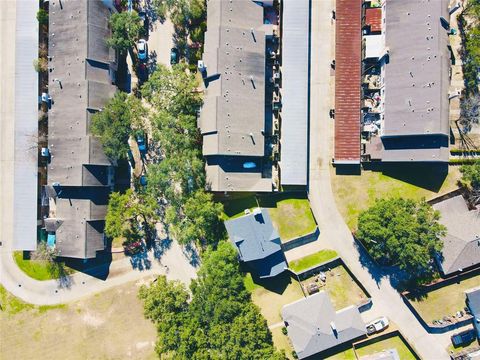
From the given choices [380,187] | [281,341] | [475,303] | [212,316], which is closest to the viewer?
[212,316]

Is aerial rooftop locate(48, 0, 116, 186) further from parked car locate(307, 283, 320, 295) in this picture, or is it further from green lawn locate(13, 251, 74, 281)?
parked car locate(307, 283, 320, 295)

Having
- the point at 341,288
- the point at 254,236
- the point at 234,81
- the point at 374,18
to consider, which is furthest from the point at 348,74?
the point at 341,288

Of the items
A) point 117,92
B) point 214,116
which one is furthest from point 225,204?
point 117,92

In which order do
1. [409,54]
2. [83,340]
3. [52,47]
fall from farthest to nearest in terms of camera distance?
[83,340] → [52,47] → [409,54]

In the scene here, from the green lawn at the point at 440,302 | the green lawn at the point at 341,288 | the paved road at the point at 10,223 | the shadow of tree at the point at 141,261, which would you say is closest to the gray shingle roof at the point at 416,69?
the green lawn at the point at 341,288

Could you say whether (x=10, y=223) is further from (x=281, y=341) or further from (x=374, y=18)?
(x=374, y=18)

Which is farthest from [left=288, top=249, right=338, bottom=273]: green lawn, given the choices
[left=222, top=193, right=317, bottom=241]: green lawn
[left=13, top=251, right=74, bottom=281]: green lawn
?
[left=13, top=251, right=74, bottom=281]: green lawn

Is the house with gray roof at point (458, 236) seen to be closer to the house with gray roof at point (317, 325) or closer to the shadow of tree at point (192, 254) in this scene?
the house with gray roof at point (317, 325)

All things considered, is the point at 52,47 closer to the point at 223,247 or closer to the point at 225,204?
the point at 225,204
